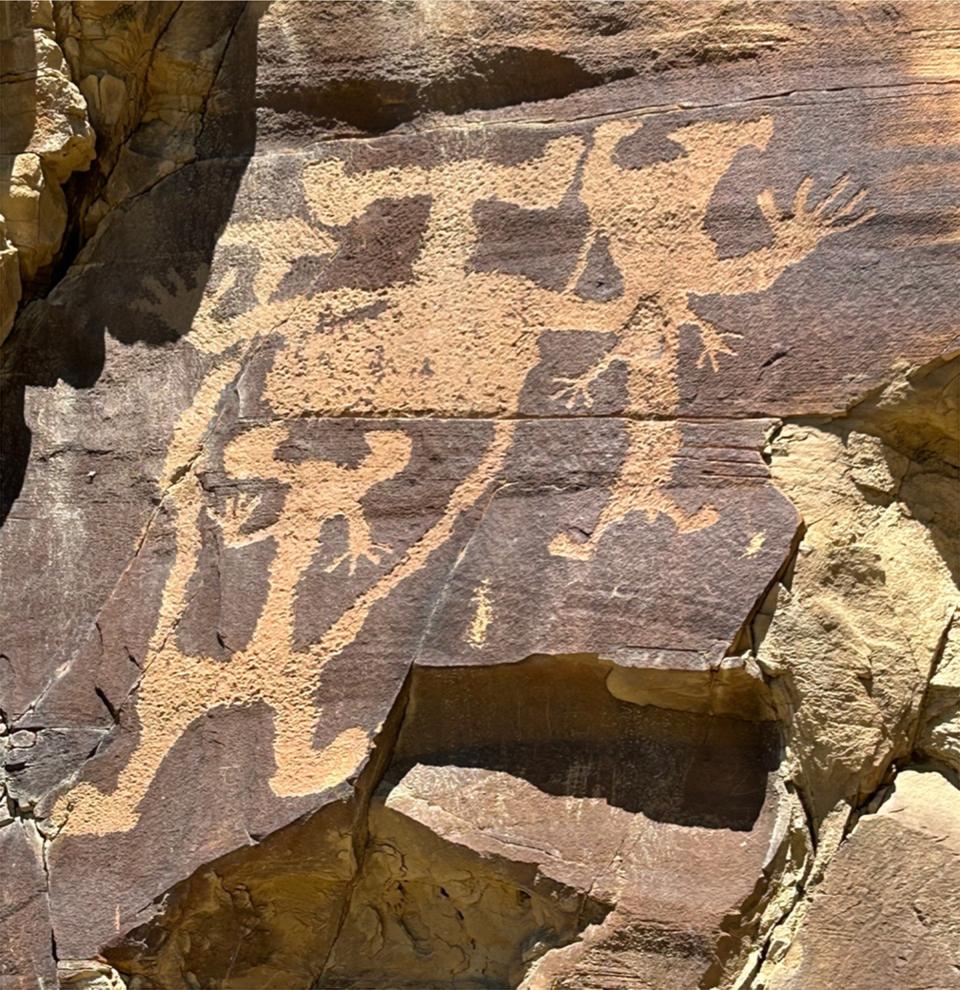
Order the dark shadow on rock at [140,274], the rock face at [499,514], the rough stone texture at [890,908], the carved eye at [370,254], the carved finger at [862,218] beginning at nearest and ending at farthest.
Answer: the rough stone texture at [890,908], the rock face at [499,514], the carved finger at [862,218], the carved eye at [370,254], the dark shadow on rock at [140,274]

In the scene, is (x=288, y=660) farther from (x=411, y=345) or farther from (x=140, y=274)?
(x=140, y=274)

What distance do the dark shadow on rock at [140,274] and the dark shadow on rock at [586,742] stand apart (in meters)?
0.99

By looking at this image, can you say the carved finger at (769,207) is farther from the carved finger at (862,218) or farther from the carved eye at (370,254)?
the carved eye at (370,254)

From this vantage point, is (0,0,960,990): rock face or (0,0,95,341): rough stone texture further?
(0,0,95,341): rough stone texture

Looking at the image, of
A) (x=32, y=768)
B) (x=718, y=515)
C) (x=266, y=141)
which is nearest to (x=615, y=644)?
(x=718, y=515)

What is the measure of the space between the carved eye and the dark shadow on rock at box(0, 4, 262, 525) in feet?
0.77

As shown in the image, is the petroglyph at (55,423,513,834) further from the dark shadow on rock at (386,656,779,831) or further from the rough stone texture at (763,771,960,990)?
the rough stone texture at (763,771,960,990)

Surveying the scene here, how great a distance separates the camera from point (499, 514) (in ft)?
8.82

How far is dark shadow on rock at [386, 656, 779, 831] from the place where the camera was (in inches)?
99.7

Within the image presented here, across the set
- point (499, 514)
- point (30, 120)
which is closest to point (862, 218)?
point (499, 514)

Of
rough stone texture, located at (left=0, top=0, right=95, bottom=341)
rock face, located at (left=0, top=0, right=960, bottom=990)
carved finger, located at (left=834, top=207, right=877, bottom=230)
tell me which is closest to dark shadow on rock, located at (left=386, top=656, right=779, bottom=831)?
rock face, located at (left=0, top=0, right=960, bottom=990)

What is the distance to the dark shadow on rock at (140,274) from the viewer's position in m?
3.04

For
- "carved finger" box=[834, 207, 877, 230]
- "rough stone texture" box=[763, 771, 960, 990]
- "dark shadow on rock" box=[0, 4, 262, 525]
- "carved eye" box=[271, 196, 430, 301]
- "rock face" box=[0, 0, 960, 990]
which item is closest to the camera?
"rough stone texture" box=[763, 771, 960, 990]

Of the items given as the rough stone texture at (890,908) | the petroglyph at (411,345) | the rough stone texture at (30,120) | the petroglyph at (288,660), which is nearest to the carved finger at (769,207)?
the petroglyph at (411,345)
